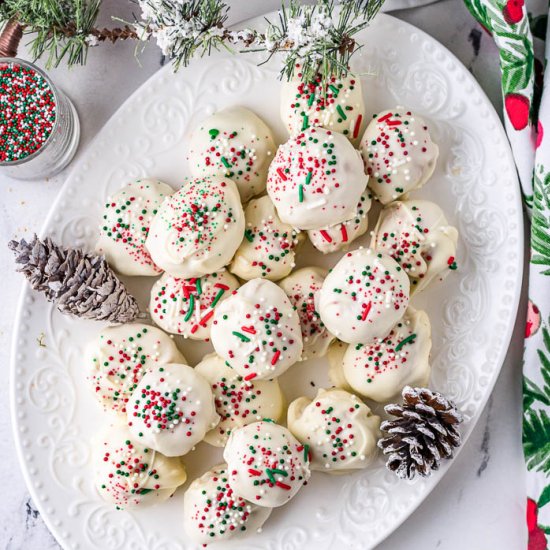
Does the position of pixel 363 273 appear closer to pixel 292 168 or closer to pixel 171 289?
pixel 292 168

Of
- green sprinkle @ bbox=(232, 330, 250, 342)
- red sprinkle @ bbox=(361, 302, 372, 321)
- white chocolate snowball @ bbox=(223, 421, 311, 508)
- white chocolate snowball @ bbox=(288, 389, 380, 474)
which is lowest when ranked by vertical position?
white chocolate snowball @ bbox=(223, 421, 311, 508)

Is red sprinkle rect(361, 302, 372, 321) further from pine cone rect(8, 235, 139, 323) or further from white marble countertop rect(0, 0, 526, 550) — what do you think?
pine cone rect(8, 235, 139, 323)

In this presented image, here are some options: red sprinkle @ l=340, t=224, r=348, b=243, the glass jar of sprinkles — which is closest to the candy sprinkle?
the glass jar of sprinkles

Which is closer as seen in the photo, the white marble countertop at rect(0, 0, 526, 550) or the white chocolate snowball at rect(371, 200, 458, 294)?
the white chocolate snowball at rect(371, 200, 458, 294)

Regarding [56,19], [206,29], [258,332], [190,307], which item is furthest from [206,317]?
[56,19]

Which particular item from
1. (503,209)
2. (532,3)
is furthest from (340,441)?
(532,3)

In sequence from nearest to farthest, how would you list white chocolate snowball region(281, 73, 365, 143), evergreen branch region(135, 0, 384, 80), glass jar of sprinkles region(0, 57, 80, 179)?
evergreen branch region(135, 0, 384, 80)
white chocolate snowball region(281, 73, 365, 143)
glass jar of sprinkles region(0, 57, 80, 179)

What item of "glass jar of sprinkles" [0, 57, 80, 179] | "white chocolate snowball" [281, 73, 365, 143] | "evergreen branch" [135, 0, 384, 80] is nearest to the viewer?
"evergreen branch" [135, 0, 384, 80]
